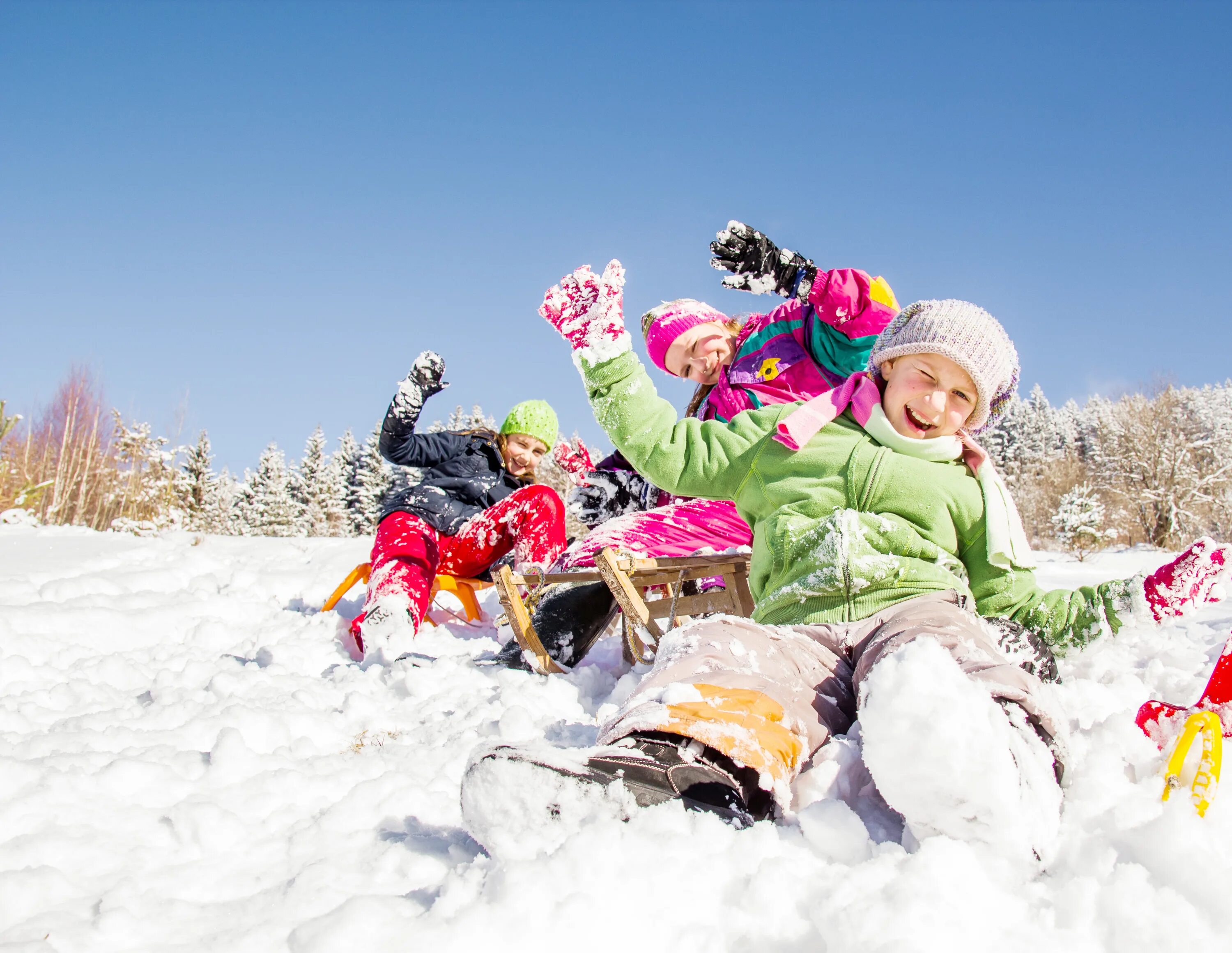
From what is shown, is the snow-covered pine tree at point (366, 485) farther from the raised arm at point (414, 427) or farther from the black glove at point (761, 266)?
the black glove at point (761, 266)

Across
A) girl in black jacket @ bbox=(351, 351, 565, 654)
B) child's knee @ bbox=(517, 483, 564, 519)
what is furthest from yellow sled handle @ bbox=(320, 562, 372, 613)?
child's knee @ bbox=(517, 483, 564, 519)

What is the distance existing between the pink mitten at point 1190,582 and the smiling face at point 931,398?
1.88 feet

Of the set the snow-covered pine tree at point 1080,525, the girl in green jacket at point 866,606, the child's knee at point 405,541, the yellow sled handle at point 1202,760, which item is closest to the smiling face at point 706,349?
the girl in green jacket at point 866,606

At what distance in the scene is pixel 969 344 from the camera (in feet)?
6.46

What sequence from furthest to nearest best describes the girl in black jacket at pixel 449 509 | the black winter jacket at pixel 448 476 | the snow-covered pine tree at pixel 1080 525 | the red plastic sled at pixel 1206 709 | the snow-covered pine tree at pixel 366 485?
1. the snow-covered pine tree at pixel 366 485
2. the snow-covered pine tree at pixel 1080 525
3. the black winter jacket at pixel 448 476
4. the girl in black jacket at pixel 449 509
5. the red plastic sled at pixel 1206 709

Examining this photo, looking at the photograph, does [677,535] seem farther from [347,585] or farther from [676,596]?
[347,585]

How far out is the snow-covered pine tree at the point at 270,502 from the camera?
32969 mm

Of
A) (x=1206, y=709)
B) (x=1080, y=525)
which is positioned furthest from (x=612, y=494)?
(x=1080, y=525)

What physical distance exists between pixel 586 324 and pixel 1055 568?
19.0 feet

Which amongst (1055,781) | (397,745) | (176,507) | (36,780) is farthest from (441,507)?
(176,507)

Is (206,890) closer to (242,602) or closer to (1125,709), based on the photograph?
(1125,709)

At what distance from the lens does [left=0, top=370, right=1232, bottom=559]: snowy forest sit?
40.8ft

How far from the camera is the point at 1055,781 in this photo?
1.19 metres

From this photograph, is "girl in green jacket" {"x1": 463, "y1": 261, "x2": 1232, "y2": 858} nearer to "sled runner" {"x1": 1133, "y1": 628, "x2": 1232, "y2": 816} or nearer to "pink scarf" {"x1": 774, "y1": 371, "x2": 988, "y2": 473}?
"pink scarf" {"x1": 774, "y1": 371, "x2": 988, "y2": 473}
